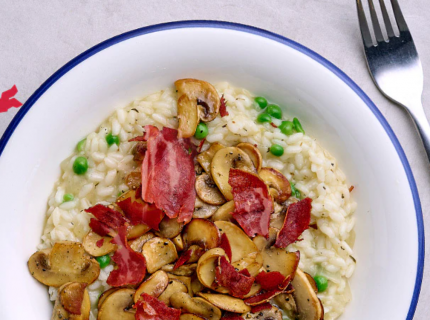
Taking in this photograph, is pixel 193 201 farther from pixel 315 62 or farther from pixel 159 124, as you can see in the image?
pixel 315 62

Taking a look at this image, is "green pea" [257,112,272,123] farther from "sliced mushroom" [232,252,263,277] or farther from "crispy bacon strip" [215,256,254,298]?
"crispy bacon strip" [215,256,254,298]

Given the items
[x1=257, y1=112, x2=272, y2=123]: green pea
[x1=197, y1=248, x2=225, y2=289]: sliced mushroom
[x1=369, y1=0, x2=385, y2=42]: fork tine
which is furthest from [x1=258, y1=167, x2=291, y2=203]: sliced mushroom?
[x1=369, y1=0, x2=385, y2=42]: fork tine

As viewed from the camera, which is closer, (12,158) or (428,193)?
(12,158)

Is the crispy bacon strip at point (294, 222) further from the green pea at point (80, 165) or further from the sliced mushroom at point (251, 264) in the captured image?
the green pea at point (80, 165)

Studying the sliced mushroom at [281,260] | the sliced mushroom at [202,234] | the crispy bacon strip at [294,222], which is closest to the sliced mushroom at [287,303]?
the sliced mushroom at [281,260]

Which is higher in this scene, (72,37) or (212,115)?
(72,37)

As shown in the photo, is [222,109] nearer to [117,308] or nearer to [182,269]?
[182,269]

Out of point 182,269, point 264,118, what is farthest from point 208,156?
point 182,269

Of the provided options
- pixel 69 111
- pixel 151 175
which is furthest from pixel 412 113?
pixel 69 111
